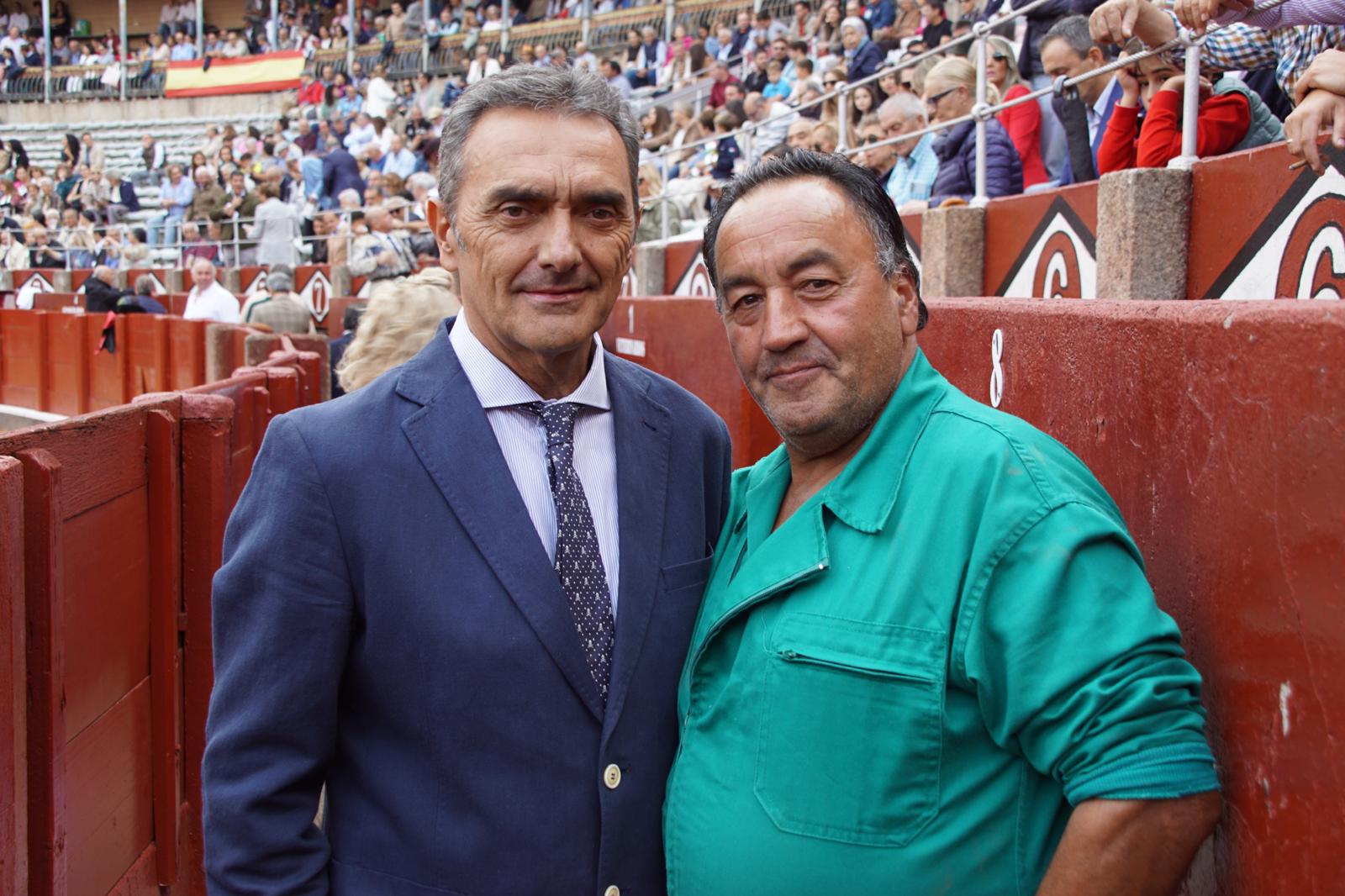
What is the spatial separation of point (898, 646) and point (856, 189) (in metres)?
0.65

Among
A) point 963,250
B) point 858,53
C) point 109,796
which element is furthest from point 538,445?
point 858,53

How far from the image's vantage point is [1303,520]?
126 centimetres

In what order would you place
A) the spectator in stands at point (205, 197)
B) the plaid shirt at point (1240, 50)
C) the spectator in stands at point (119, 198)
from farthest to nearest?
the spectator in stands at point (119, 198) → the spectator in stands at point (205, 197) → the plaid shirt at point (1240, 50)

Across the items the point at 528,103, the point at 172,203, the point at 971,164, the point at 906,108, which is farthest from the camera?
the point at 172,203

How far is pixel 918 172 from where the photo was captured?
717cm

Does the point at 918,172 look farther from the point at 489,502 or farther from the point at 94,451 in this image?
the point at 489,502

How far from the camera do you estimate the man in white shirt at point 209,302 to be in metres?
12.0

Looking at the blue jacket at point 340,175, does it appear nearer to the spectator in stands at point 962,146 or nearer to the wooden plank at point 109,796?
the spectator in stands at point 962,146

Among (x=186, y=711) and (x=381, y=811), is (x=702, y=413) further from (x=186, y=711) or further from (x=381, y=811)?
(x=186, y=711)

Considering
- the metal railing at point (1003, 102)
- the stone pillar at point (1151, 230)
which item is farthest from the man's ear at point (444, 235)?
the stone pillar at point (1151, 230)

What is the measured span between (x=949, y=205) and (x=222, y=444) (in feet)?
12.7

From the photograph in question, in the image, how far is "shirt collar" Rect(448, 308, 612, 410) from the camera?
1829mm

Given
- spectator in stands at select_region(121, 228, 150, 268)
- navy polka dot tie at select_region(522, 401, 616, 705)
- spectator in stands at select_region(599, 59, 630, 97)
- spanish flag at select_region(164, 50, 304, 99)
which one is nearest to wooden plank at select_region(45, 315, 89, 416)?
spectator in stands at select_region(121, 228, 150, 268)

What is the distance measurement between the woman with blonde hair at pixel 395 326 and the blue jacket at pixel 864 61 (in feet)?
26.5
